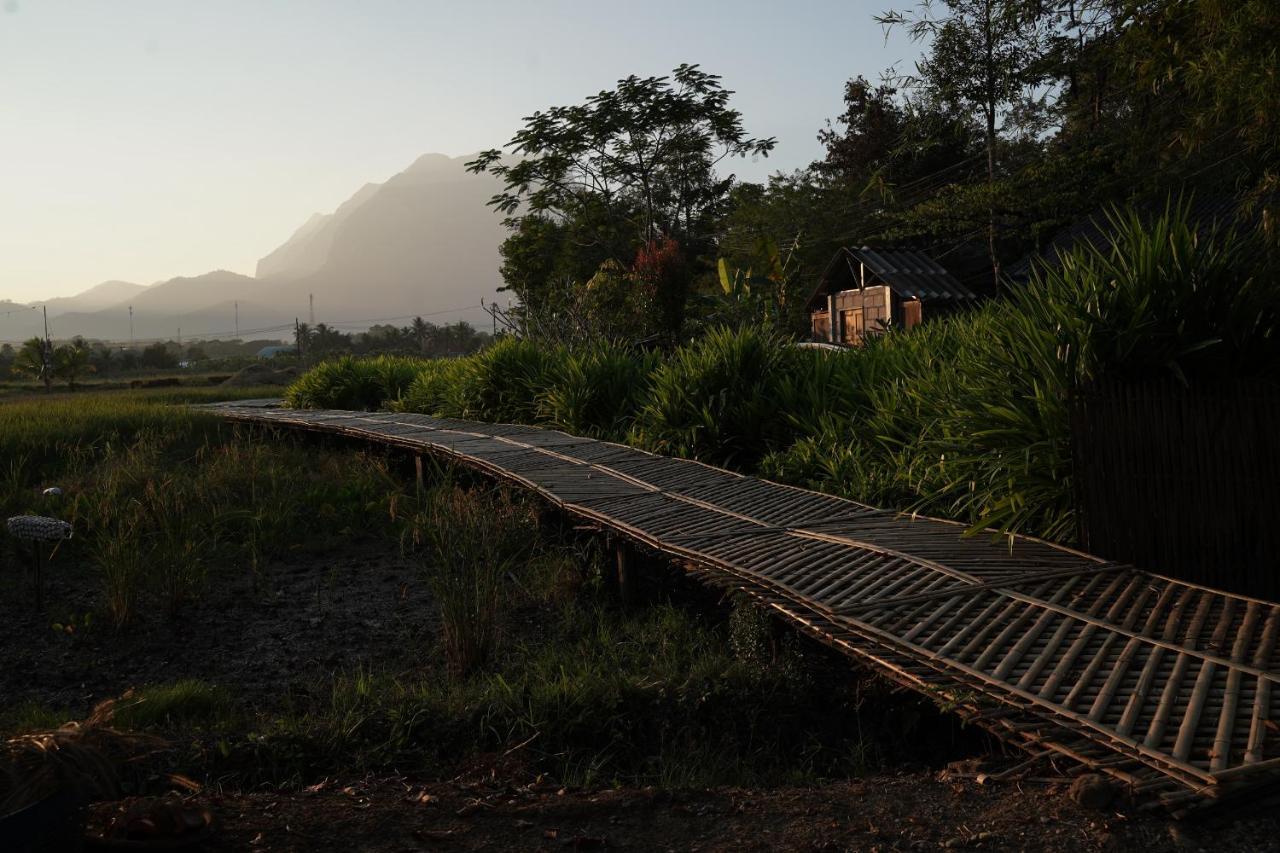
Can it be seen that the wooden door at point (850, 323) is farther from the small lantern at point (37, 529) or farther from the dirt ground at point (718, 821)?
the dirt ground at point (718, 821)

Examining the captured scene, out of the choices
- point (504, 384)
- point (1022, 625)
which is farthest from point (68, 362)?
point (1022, 625)

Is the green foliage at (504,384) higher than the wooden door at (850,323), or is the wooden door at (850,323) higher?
the wooden door at (850,323)

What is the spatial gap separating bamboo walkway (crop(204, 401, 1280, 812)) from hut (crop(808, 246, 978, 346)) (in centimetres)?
1526

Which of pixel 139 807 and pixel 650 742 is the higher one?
pixel 139 807

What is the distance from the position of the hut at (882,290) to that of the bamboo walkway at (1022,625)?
15.3 meters

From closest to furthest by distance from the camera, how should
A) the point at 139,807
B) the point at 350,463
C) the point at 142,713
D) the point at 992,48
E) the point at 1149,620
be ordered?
the point at 139,807, the point at 1149,620, the point at 142,713, the point at 350,463, the point at 992,48

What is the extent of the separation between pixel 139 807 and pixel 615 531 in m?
3.38

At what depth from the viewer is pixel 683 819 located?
2.96 metres

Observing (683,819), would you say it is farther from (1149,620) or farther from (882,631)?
(1149,620)

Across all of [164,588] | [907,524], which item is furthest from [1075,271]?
[164,588]

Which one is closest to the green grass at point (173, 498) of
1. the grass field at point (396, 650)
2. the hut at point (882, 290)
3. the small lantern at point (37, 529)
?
the grass field at point (396, 650)

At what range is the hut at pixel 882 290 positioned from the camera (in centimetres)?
2173

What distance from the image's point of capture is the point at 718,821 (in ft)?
9.62

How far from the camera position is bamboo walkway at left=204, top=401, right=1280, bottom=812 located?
2.66 metres
